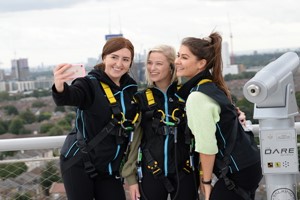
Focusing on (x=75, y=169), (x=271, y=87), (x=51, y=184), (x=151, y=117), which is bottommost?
(x=51, y=184)

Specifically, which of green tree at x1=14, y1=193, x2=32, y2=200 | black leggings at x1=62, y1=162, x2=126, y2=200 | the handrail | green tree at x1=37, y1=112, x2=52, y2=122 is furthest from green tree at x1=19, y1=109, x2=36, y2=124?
black leggings at x1=62, y1=162, x2=126, y2=200

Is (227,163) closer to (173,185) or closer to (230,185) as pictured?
(230,185)

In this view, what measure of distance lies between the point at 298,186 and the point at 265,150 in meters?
0.45

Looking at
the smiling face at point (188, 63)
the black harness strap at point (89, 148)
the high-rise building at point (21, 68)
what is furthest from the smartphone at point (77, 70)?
the high-rise building at point (21, 68)

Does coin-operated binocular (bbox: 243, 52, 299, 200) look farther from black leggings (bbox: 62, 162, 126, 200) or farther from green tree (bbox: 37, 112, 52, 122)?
green tree (bbox: 37, 112, 52, 122)

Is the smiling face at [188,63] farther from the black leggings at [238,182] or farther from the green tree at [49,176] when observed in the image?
the green tree at [49,176]

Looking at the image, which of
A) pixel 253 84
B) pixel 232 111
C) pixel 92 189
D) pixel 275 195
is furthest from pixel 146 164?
pixel 253 84

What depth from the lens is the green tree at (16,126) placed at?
39.0 metres

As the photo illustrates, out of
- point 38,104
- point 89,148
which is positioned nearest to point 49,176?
point 89,148

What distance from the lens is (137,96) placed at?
352cm

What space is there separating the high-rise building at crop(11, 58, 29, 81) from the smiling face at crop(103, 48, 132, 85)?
5434cm

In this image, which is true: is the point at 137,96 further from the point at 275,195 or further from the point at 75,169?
the point at 275,195

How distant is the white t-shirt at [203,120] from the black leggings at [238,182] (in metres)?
0.24

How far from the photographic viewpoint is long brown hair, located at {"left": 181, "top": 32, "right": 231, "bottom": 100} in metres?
Result: 3.23
